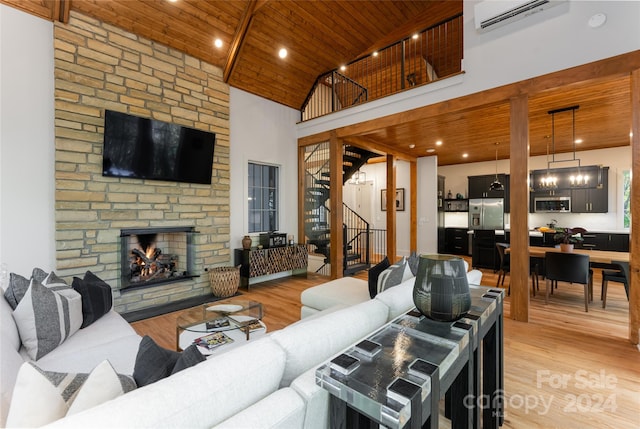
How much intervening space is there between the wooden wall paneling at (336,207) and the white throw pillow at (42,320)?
4002mm

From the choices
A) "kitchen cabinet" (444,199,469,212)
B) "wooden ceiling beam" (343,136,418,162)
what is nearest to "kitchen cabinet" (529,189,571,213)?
"kitchen cabinet" (444,199,469,212)

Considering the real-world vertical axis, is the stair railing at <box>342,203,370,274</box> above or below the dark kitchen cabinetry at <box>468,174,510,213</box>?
below

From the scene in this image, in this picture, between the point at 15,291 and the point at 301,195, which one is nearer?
the point at 15,291

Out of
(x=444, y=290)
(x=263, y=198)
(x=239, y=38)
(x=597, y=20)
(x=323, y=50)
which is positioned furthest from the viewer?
(x=263, y=198)

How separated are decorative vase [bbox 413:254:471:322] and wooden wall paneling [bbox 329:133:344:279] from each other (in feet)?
13.3

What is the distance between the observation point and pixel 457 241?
847cm

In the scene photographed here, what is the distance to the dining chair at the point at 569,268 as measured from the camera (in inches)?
143

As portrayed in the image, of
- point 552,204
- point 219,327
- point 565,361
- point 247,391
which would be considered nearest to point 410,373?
point 247,391

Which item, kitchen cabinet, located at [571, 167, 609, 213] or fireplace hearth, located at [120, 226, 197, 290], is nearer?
fireplace hearth, located at [120, 226, 197, 290]

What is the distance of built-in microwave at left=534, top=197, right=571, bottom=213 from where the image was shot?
7039mm

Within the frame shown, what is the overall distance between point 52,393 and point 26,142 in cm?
371

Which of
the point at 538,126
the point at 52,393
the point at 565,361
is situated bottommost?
the point at 565,361

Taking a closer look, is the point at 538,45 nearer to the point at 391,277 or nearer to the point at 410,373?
the point at 391,277

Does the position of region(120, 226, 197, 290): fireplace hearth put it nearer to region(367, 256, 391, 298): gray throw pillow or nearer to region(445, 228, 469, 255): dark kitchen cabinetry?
region(367, 256, 391, 298): gray throw pillow
